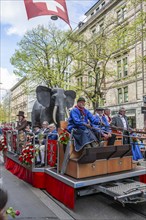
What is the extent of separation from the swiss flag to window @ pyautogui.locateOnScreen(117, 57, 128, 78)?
20665 mm

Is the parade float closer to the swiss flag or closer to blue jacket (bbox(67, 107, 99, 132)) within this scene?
blue jacket (bbox(67, 107, 99, 132))

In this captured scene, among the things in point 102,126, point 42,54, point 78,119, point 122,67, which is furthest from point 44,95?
point 122,67

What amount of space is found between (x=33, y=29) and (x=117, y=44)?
9.46m

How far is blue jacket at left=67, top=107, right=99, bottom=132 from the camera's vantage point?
5136mm

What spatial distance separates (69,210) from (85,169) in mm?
856

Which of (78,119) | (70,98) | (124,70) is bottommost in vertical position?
(78,119)

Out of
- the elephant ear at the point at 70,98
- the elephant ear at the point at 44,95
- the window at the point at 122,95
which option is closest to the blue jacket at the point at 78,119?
the elephant ear at the point at 44,95

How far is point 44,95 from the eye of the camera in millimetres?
9852

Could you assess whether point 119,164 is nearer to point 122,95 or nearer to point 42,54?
point 42,54

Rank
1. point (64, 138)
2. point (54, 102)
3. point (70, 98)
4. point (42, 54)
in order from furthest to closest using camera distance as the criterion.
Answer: point (42, 54), point (70, 98), point (54, 102), point (64, 138)

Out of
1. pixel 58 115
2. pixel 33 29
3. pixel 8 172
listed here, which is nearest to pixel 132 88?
pixel 33 29

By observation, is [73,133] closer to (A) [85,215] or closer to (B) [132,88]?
(A) [85,215]

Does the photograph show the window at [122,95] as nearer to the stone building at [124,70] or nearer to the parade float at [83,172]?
the stone building at [124,70]

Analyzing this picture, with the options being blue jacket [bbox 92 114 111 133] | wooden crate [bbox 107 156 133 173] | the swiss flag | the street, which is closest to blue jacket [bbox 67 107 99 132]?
blue jacket [bbox 92 114 111 133]
